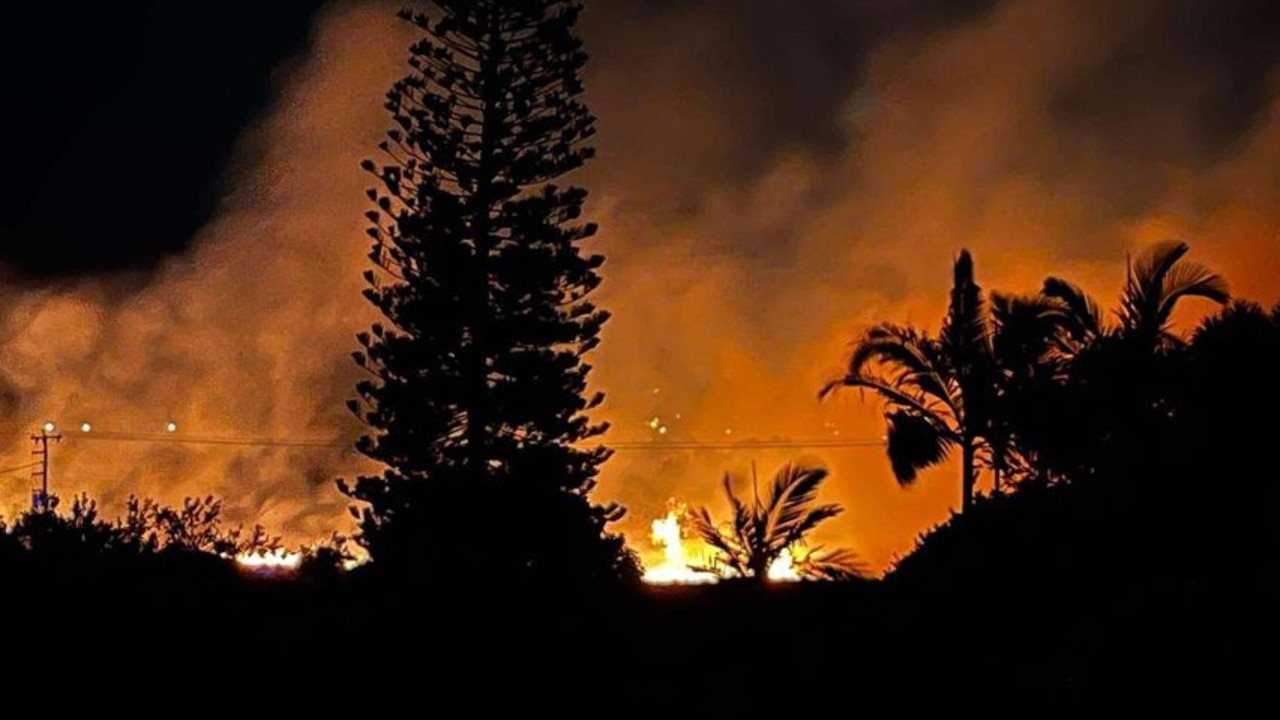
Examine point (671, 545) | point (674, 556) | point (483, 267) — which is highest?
point (483, 267)

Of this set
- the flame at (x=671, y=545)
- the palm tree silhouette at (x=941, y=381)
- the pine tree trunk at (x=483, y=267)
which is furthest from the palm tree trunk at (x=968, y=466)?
the flame at (x=671, y=545)

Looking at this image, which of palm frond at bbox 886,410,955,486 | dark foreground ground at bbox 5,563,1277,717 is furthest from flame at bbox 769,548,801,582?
dark foreground ground at bbox 5,563,1277,717

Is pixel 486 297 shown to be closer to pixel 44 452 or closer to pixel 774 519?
pixel 774 519

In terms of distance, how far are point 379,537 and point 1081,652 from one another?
56.2ft

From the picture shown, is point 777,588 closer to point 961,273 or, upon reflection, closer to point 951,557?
point 951,557

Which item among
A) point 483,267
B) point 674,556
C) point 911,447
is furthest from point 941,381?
point 674,556

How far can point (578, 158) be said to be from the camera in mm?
23000

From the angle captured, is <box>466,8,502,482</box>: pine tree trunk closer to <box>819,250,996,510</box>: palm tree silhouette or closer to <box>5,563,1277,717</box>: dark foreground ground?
<box>819,250,996,510</box>: palm tree silhouette

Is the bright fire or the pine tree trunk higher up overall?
the pine tree trunk

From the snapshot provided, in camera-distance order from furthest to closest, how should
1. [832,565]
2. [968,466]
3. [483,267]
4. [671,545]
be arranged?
[671,545], [483,267], [968,466], [832,565]

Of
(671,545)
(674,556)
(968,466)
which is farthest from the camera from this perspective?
(671,545)

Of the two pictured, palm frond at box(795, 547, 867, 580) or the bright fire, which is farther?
the bright fire

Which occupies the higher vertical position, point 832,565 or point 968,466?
point 968,466

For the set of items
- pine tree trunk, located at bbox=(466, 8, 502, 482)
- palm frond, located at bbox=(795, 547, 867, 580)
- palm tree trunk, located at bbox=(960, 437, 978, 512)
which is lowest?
palm frond, located at bbox=(795, 547, 867, 580)
